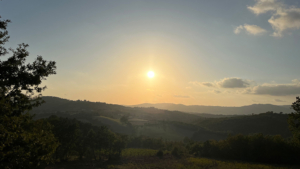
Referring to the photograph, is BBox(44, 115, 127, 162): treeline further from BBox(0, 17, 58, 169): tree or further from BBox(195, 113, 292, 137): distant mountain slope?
BBox(195, 113, 292, 137): distant mountain slope

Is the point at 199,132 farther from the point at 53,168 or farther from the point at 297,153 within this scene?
the point at 53,168

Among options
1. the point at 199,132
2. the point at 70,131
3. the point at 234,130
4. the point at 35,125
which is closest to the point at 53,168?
the point at 70,131

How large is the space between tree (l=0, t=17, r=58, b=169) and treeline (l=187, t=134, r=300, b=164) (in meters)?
51.8

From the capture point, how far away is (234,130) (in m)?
138

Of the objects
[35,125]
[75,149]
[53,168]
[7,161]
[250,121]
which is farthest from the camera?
[250,121]

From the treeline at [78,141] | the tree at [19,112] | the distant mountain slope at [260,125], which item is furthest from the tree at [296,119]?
the distant mountain slope at [260,125]

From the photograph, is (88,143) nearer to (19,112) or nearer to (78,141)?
(78,141)

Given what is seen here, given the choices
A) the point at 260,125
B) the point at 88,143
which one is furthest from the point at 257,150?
A: the point at 260,125

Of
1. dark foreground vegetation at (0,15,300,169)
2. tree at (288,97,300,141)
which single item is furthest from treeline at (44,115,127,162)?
tree at (288,97,300,141)

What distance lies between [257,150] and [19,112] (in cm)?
5843

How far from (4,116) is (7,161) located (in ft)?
10.8

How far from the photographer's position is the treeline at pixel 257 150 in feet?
147

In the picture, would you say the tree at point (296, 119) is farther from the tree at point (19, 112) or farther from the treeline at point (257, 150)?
Result: the tree at point (19, 112)

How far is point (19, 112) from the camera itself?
49.5ft
